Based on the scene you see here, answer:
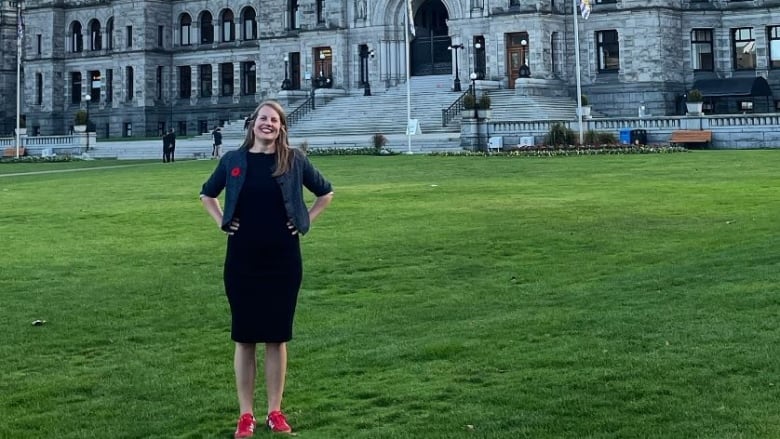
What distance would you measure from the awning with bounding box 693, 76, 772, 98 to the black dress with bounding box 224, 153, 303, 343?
55505 mm

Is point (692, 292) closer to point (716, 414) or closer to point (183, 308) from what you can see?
point (716, 414)

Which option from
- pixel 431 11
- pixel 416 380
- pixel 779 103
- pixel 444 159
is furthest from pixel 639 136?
pixel 416 380

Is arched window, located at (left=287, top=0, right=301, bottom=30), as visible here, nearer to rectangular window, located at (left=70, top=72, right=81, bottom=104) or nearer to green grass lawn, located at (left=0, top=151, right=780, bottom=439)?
rectangular window, located at (left=70, top=72, right=81, bottom=104)

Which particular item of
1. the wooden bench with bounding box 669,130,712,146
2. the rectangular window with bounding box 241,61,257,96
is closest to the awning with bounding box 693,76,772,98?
the wooden bench with bounding box 669,130,712,146

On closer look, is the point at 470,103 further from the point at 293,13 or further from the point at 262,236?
the point at 262,236

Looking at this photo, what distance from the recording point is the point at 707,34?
62688 mm

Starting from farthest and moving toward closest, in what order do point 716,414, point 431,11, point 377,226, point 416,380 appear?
point 431,11
point 377,226
point 416,380
point 716,414

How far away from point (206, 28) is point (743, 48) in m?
42.1

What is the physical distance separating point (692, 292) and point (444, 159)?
29.9 m

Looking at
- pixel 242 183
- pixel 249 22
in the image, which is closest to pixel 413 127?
pixel 249 22

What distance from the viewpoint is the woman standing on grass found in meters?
7.75

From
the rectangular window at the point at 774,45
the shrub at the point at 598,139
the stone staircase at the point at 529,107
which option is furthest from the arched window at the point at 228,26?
the shrub at the point at 598,139

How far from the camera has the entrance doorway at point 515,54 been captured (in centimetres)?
6138

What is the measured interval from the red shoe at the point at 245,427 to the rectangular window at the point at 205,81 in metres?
76.9
